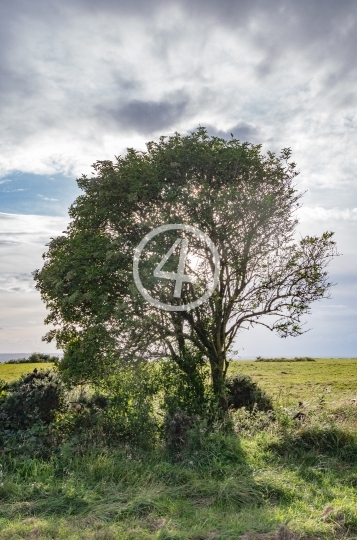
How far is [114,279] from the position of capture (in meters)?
14.4

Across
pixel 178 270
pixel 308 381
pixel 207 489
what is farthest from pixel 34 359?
pixel 207 489

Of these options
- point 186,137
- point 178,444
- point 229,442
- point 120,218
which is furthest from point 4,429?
point 186,137

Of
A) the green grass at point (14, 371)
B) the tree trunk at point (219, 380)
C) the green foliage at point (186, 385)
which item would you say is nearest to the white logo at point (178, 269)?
the green foliage at point (186, 385)

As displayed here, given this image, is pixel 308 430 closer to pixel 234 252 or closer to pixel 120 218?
pixel 234 252

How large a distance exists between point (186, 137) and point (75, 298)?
21.5 feet

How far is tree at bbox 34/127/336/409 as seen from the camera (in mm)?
14125

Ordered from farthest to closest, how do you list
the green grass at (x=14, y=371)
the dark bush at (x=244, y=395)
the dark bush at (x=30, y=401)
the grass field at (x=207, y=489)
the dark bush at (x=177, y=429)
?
the green grass at (x=14, y=371)
the dark bush at (x=244, y=395)
the dark bush at (x=30, y=401)
the dark bush at (x=177, y=429)
the grass field at (x=207, y=489)

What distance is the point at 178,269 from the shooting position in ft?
46.8

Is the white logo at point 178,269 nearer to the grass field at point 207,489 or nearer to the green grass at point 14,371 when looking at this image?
the grass field at point 207,489

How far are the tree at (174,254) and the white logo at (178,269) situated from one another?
12cm

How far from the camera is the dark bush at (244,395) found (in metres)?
16.2

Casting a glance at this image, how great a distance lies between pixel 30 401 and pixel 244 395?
7.25m

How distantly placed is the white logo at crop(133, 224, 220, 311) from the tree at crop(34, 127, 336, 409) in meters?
0.12

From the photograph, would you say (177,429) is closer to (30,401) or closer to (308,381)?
(30,401)
